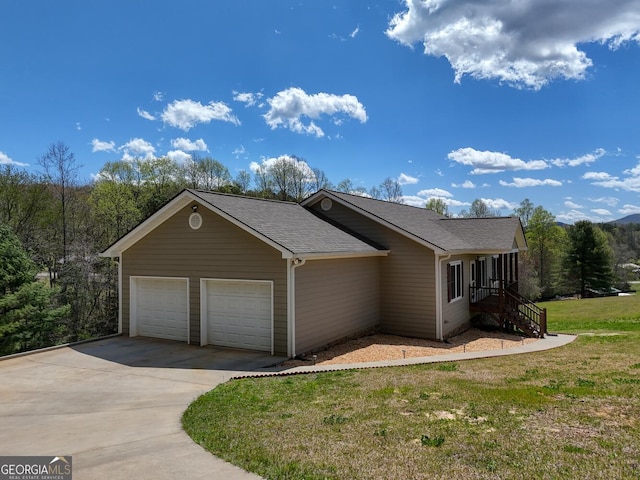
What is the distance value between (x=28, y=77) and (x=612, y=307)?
37.0 metres

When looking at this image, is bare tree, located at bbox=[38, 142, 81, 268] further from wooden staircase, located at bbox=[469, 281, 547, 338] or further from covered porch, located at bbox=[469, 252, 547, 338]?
wooden staircase, located at bbox=[469, 281, 547, 338]

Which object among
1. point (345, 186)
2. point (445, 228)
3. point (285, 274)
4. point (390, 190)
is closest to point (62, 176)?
point (285, 274)

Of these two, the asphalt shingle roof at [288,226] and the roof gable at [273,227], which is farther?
the asphalt shingle roof at [288,226]

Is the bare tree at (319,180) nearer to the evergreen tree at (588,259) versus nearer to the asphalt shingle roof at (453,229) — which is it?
the evergreen tree at (588,259)

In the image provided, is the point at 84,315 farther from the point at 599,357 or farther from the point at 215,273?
the point at 599,357

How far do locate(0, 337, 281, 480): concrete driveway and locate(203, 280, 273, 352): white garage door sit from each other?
1.33ft

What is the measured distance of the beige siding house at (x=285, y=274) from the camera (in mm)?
11516

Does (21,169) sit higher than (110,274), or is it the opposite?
(21,169)

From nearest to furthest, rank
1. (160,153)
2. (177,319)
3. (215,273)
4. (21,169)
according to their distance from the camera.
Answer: (215,273) → (177,319) → (21,169) → (160,153)

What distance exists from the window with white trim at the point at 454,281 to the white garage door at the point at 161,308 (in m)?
8.91

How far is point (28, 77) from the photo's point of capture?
68.9 feet

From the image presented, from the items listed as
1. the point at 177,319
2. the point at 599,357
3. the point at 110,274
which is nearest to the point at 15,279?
the point at 110,274

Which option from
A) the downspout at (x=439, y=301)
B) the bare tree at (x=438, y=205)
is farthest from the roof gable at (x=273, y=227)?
the bare tree at (x=438, y=205)

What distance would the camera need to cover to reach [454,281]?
15.8m
